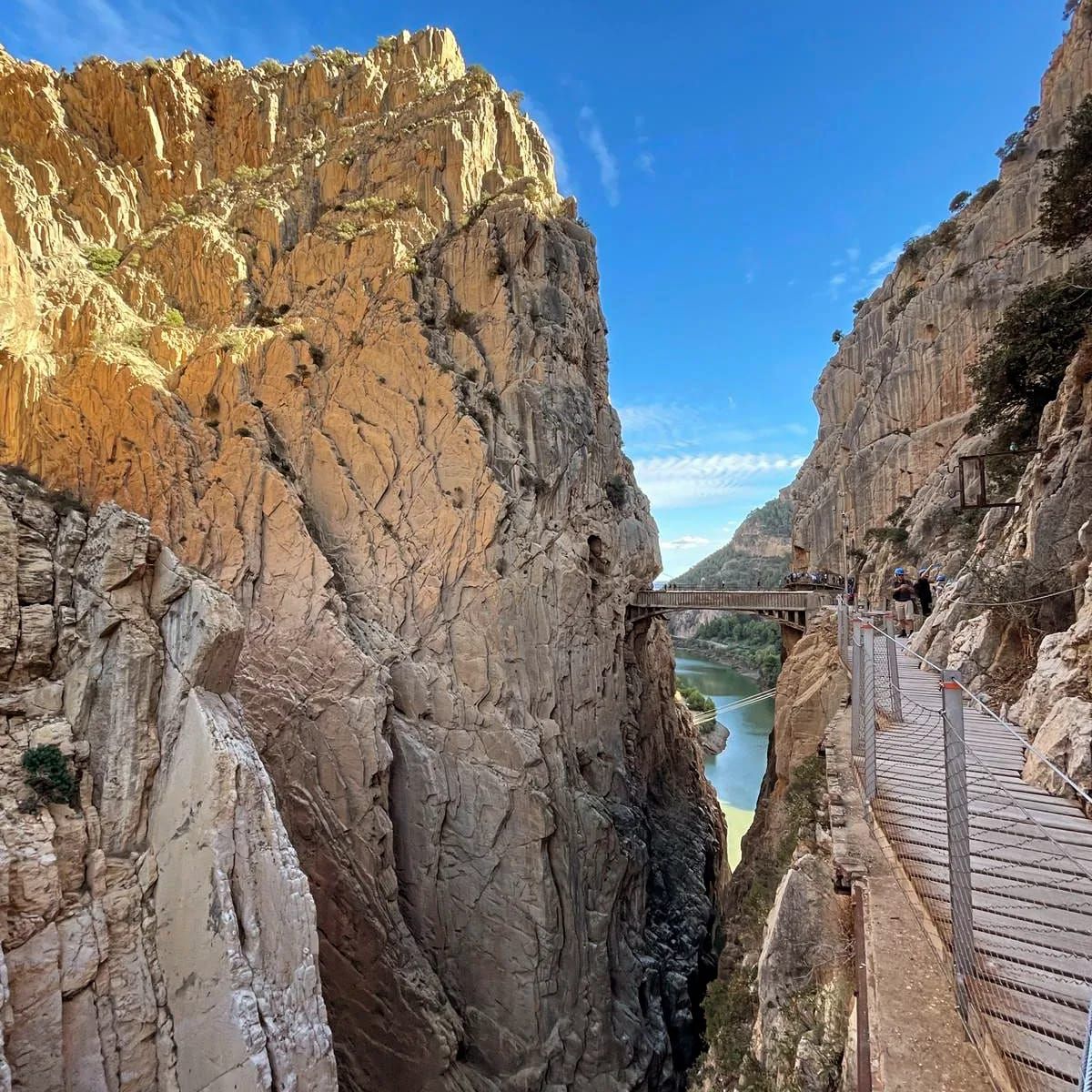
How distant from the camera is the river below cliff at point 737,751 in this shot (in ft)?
96.6

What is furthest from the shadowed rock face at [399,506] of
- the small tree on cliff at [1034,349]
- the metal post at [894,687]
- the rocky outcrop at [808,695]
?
the small tree on cliff at [1034,349]

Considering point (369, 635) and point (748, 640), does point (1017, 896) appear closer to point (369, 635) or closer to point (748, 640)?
point (369, 635)

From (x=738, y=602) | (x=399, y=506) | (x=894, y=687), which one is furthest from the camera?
(x=738, y=602)

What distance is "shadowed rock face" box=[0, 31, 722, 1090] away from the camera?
1230 centimetres

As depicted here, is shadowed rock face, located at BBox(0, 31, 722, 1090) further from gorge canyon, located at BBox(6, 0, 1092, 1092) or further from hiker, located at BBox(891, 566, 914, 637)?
hiker, located at BBox(891, 566, 914, 637)

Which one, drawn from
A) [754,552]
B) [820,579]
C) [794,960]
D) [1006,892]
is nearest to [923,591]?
[820,579]

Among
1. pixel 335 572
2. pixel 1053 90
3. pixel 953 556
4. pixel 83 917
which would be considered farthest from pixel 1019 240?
pixel 83 917

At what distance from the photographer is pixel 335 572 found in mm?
13961

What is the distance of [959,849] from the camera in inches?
114

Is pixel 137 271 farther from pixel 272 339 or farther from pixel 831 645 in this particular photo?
pixel 831 645

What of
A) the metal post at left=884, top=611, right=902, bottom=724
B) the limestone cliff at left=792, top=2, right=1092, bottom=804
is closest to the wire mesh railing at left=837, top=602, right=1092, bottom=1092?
the limestone cliff at left=792, top=2, right=1092, bottom=804

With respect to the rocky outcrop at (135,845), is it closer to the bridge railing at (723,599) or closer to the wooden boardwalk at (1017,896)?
the wooden boardwalk at (1017,896)

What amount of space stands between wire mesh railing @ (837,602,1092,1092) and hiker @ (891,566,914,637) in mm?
8393

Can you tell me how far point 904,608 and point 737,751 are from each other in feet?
103
